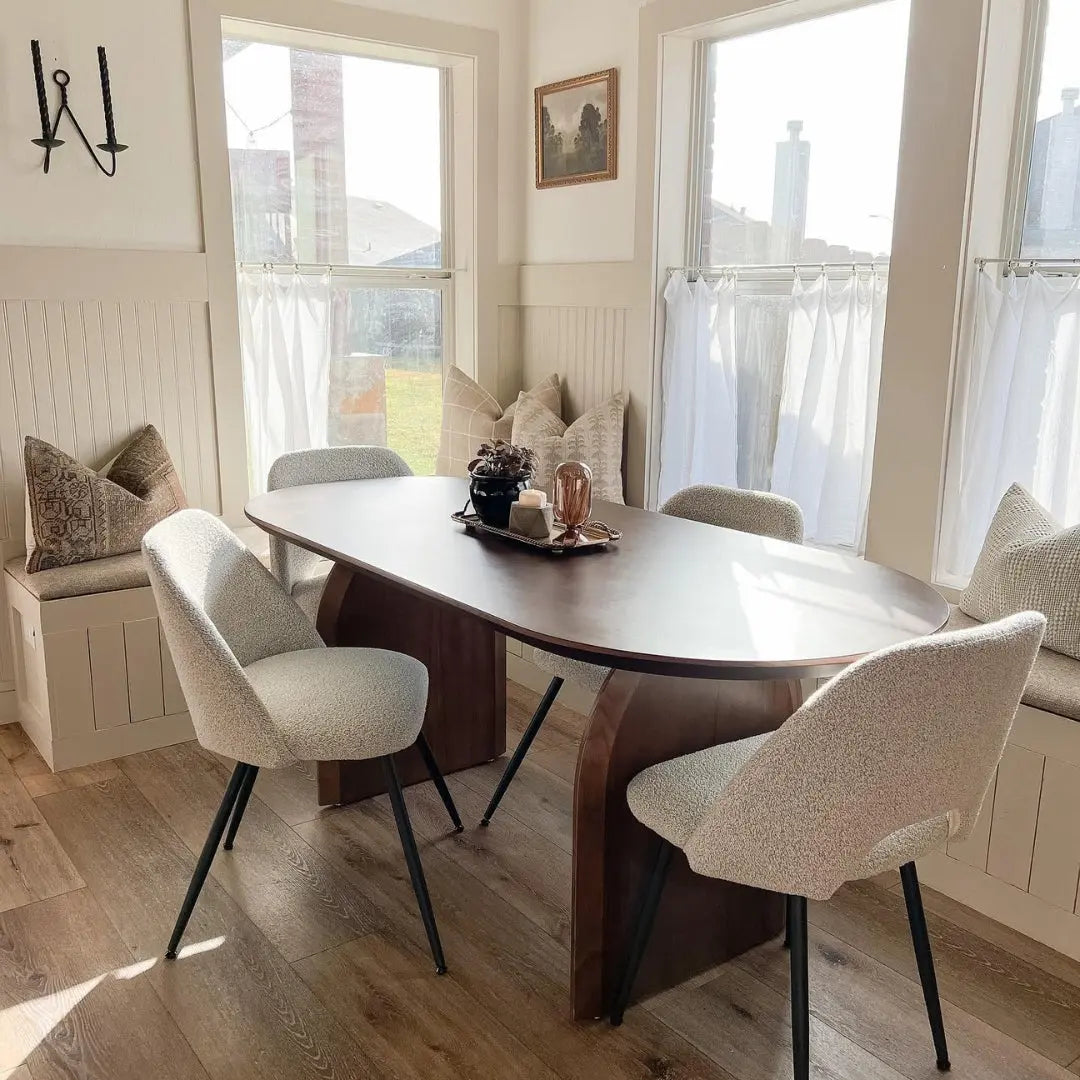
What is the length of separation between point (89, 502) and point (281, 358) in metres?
0.94

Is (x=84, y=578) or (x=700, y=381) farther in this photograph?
(x=700, y=381)

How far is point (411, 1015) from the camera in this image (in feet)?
6.71

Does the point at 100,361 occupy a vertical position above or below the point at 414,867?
above

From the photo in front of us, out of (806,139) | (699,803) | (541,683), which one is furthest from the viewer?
(541,683)

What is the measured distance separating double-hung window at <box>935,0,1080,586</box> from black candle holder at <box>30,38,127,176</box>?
2541 mm

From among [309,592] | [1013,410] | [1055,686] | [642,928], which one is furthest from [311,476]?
[1055,686]

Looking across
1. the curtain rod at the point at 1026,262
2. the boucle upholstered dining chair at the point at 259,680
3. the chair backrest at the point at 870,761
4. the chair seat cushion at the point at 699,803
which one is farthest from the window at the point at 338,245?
the chair backrest at the point at 870,761

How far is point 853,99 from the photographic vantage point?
315cm

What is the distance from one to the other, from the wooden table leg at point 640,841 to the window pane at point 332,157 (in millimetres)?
2538

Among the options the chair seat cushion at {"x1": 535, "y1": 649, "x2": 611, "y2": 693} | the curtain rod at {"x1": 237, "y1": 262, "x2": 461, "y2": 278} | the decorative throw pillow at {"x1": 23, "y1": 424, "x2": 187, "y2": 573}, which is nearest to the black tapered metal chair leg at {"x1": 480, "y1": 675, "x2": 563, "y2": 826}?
the chair seat cushion at {"x1": 535, "y1": 649, "x2": 611, "y2": 693}

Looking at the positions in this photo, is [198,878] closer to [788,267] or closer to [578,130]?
[788,267]

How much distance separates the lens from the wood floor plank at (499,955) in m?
1.93

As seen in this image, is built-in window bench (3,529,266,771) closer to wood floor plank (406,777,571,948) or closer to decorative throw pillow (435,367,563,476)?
wood floor plank (406,777,571,948)

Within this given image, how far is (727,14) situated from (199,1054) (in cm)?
311
